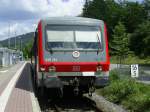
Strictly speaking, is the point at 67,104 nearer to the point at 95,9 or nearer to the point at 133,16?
the point at 133,16

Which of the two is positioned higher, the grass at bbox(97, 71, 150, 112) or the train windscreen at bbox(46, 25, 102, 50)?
the train windscreen at bbox(46, 25, 102, 50)

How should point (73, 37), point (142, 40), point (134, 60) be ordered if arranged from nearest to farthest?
point (73, 37) → point (142, 40) → point (134, 60)

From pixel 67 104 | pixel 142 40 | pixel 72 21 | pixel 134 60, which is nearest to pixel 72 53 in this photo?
pixel 72 21

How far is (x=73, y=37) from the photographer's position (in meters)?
16.4

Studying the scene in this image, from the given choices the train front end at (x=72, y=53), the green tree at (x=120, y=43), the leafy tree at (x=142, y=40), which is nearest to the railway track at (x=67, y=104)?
the train front end at (x=72, y=53)

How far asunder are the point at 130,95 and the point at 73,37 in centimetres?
328

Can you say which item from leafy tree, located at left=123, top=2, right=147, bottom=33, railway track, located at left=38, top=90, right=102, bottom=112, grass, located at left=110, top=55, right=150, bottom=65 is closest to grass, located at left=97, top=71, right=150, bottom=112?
railway track, located at left=38, top=90, right=102, bottom=112

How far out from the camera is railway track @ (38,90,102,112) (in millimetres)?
16281

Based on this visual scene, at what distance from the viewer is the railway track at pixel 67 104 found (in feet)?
53.4

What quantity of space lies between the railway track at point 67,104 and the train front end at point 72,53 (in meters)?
0.78

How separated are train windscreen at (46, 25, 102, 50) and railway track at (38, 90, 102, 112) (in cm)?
225

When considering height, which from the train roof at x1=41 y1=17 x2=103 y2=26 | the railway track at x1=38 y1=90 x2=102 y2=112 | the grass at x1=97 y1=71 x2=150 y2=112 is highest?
the train roof at x1=41 y1=17 x2=103 y2=26

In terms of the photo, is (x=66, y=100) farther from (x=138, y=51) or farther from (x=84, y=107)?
(x=138, y=51)

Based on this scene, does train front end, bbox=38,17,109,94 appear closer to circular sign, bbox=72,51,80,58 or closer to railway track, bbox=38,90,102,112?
circular sign, bbox=72,51,80,58
